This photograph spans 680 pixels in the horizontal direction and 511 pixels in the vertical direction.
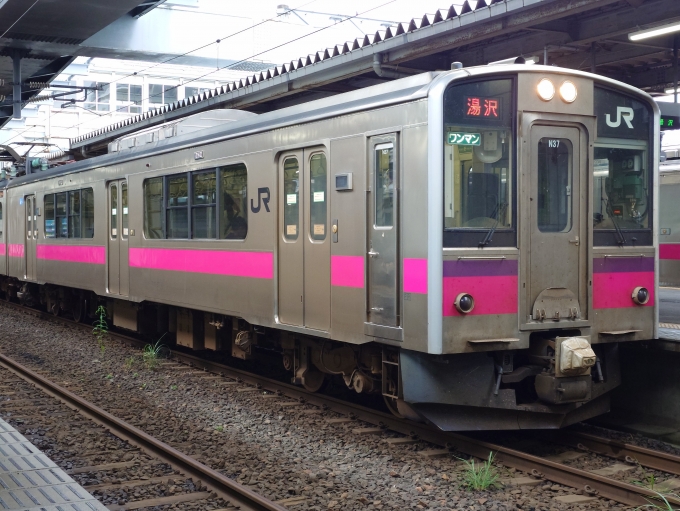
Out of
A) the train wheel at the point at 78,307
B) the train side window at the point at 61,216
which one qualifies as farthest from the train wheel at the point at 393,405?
the train wheel at the point at 78,307

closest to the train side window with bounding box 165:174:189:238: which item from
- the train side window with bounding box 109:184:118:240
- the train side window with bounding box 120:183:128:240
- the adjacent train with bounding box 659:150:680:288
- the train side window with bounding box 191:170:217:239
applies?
the train side window with bounding box 191:170:217:239

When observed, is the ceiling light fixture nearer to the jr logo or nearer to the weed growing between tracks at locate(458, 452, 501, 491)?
the jr logo

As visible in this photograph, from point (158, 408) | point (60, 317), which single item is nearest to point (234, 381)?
point (158, 408)

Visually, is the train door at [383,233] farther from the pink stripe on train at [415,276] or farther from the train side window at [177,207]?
the train side window at [177,207]

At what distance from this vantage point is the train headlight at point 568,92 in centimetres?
653

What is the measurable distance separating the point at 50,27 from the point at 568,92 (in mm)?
10335

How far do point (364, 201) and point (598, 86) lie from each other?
214cm

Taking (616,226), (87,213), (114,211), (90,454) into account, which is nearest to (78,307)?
(87,213)

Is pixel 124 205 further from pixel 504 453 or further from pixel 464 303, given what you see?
pixel 504 453

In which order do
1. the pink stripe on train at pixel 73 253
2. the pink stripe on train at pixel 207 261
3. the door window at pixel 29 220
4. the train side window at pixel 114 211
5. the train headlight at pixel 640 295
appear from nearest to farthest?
1. the train headlight at pixel 640 295
2. the pink stripe on train at pixel 207 261
3. the train side window at pixel 114 211
4. the pink stripe on train at pixel 73 253
5. the door window at pixel 29 220

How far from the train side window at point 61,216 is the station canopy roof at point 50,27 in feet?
9.22

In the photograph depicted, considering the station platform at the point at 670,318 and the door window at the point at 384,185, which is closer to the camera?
the door window at the point at 384,185

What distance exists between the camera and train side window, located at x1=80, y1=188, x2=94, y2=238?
1294 centimetres

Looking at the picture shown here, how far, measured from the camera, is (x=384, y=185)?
21.6 feet
